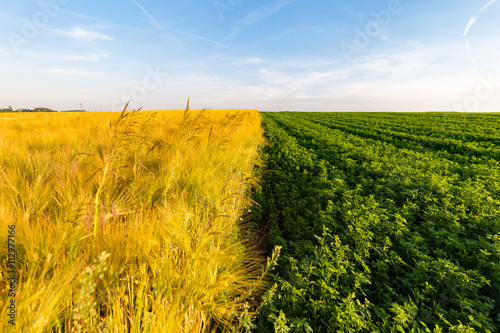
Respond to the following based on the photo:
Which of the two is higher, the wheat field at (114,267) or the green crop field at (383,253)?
the wheat field at (114,267)

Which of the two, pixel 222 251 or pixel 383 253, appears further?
pixel 383 253

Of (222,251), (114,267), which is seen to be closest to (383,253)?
(222,251)

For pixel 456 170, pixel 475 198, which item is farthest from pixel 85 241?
pixel 456 170

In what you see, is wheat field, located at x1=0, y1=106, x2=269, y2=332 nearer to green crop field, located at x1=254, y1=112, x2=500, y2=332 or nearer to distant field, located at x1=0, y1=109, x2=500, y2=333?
distant field, located at x1=0, y1=109, x2=500, y2=333

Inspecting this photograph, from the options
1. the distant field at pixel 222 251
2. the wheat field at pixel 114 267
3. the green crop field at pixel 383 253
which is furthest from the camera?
the green crop field at pixel 383 253

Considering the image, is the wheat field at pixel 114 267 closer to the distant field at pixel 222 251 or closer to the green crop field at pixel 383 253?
the distant field at pixel 222 251

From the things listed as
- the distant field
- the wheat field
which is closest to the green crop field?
the distant field

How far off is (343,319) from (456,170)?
5.99 meters

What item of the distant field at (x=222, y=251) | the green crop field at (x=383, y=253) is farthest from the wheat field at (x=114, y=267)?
the green crop field at (x=383, y=253)

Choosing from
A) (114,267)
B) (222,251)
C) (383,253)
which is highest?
(222,251)

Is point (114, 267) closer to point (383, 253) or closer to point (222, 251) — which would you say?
point (222, 251)

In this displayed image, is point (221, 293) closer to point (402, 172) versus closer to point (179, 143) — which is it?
point (179, 143)

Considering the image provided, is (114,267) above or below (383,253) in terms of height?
above

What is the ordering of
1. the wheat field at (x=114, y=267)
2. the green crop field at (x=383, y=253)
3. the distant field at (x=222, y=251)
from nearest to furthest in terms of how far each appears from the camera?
the wheat field at (x=114, y=267) < the distant field at (x=222, y=251) < the green crop field at (x=383, y=253)
